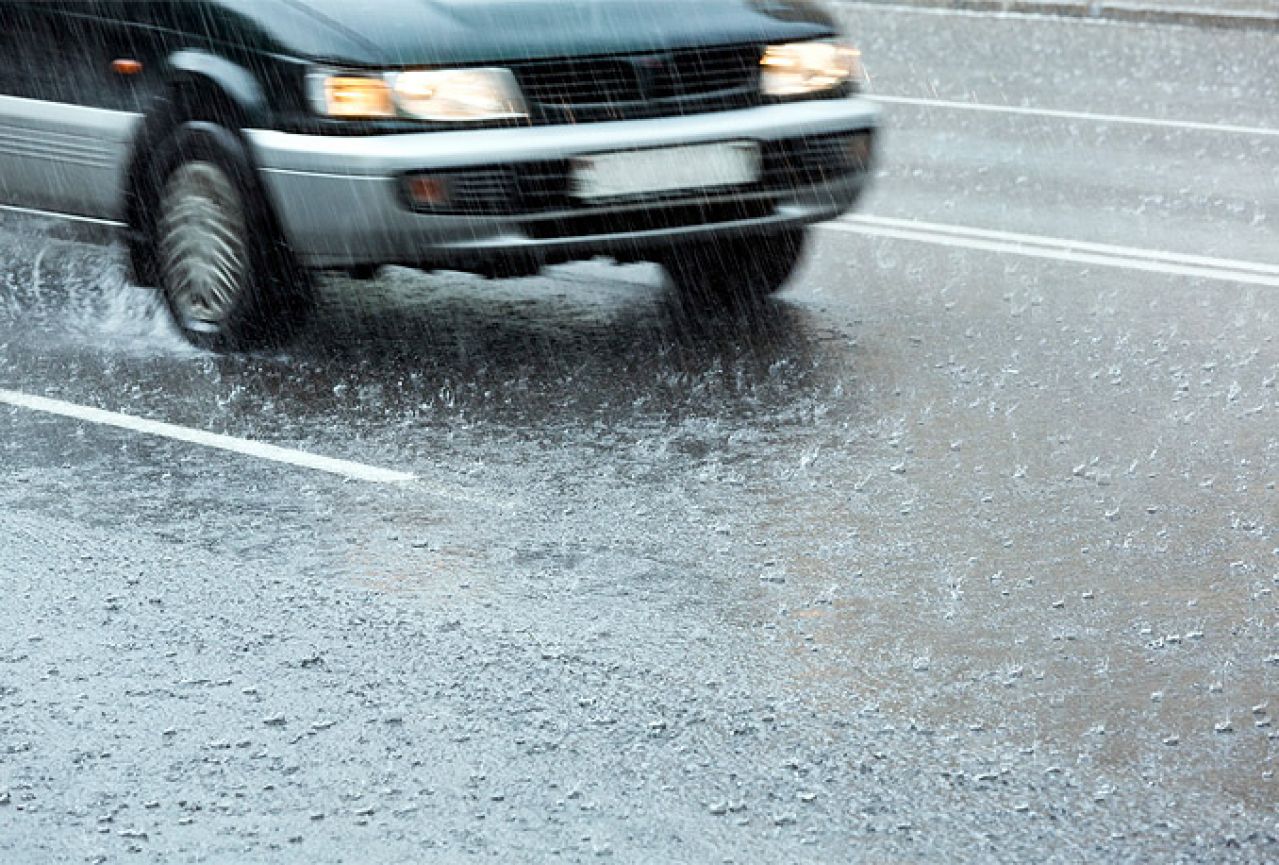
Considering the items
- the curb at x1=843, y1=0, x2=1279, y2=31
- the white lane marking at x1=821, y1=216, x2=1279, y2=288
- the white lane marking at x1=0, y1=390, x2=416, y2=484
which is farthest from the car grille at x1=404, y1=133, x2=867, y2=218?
the curb at x1=843, y1=0, x2=1279, y2=31

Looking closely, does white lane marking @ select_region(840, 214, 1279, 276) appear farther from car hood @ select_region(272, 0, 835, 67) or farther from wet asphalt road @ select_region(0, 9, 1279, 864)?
car hood @ select_region(272, 0, 835, 67)

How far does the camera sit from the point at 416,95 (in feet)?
22.2

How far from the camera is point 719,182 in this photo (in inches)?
280

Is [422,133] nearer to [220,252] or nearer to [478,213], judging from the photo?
[478,213]

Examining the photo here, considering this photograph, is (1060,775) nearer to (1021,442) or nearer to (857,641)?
(857,641)

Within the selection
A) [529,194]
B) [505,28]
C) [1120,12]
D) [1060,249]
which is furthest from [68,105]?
[1120,12]

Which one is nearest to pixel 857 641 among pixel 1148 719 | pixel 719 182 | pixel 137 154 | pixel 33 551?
pixel 1148 719

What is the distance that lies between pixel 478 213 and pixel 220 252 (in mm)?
973

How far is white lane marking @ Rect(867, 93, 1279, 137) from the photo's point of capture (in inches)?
473

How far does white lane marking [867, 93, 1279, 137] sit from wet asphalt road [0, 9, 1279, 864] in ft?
11.3

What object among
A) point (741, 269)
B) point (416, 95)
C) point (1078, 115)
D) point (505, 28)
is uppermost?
point (505, 28)

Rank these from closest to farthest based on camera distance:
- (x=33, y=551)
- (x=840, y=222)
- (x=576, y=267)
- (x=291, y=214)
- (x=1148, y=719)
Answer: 1. (x=1148, y=719)
2. (x=33, y=551)
3. (x=291, y=214)
4. (x=576, y=267)
5. (x=840, y=222)

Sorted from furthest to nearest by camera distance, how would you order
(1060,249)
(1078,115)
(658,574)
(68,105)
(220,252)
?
1. (1078,115)
2. (1060,249)
3. (68,105)
4. (220,252)
5. (658,574)

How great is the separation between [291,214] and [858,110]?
75.2 inches
